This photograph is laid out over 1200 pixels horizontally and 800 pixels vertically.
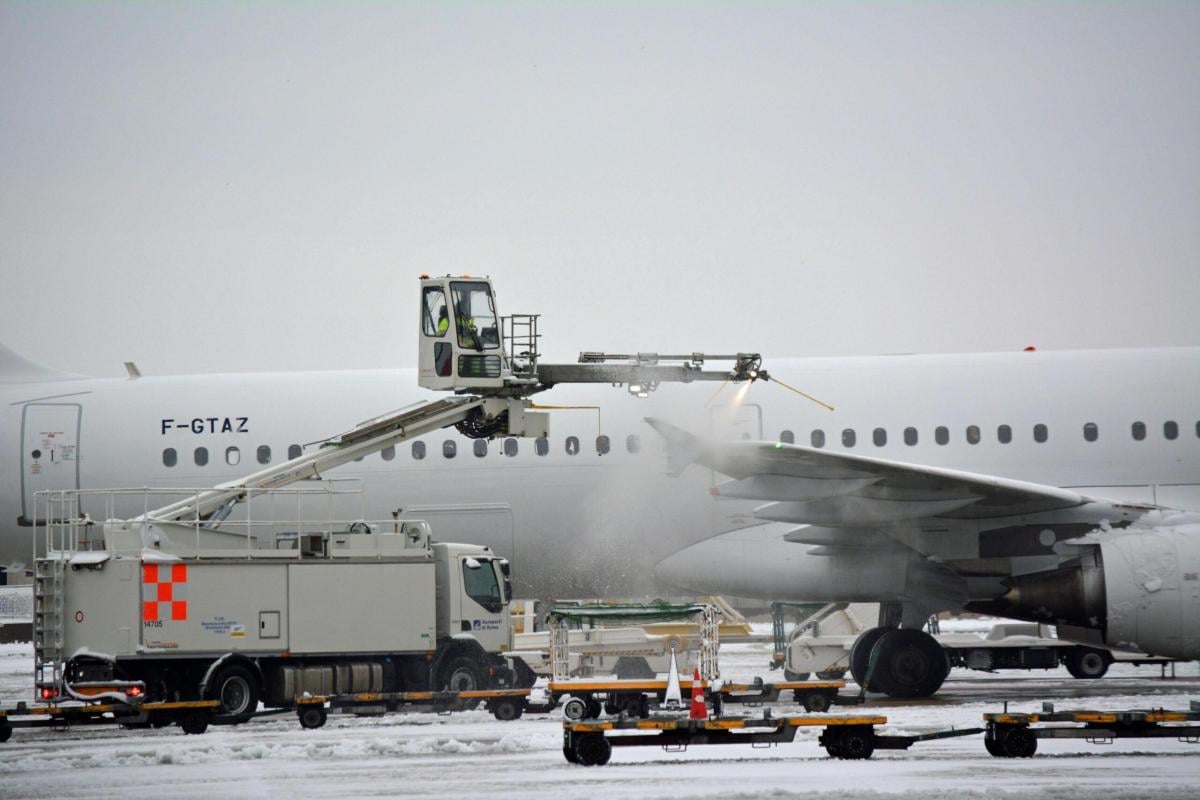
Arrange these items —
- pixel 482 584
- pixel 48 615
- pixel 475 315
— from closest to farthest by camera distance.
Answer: pixel 48 615
pixel 482 584
pixel 475 315

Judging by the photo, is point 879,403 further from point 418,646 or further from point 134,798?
point 134,798

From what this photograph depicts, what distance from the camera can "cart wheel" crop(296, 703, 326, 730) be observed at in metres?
16.7

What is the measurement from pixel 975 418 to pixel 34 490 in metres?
13.7

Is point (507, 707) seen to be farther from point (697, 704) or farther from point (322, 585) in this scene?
point (697, 704)

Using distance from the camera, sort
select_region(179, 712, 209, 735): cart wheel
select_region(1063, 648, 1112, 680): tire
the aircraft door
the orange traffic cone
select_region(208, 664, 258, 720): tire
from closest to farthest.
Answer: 1. the orange traffic cone
2. select_region(179, 712, 209, 735): cart wheel
3. select_region(208, 664, 258, 720): tire
4. the aircraft door
5. select_region(1063, 648, 1112, 680): tire

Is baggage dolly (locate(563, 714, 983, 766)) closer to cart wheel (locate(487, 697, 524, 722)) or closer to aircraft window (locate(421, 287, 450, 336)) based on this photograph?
cart wheel (locate(487, 697, 524, 722))

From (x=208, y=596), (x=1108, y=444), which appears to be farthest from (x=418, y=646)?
(x=1108, y=444)

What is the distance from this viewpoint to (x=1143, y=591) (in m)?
17.5

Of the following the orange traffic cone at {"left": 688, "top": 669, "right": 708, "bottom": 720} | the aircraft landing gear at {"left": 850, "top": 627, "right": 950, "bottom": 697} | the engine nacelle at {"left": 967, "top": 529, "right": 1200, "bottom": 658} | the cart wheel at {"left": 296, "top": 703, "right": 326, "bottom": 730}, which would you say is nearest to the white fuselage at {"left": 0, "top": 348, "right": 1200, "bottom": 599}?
the aircraft landing gear at {"left": 850, "top": 627, "right": 950, "bottom": 697}

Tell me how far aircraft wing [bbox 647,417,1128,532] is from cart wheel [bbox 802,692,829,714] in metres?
2.35

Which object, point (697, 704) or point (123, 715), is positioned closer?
point (697, 704)

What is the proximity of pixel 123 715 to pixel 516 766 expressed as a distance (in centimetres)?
530

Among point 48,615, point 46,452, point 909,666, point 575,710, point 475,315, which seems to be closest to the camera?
point 575,710

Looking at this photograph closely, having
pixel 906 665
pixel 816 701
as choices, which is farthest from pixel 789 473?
pixel 906 665
